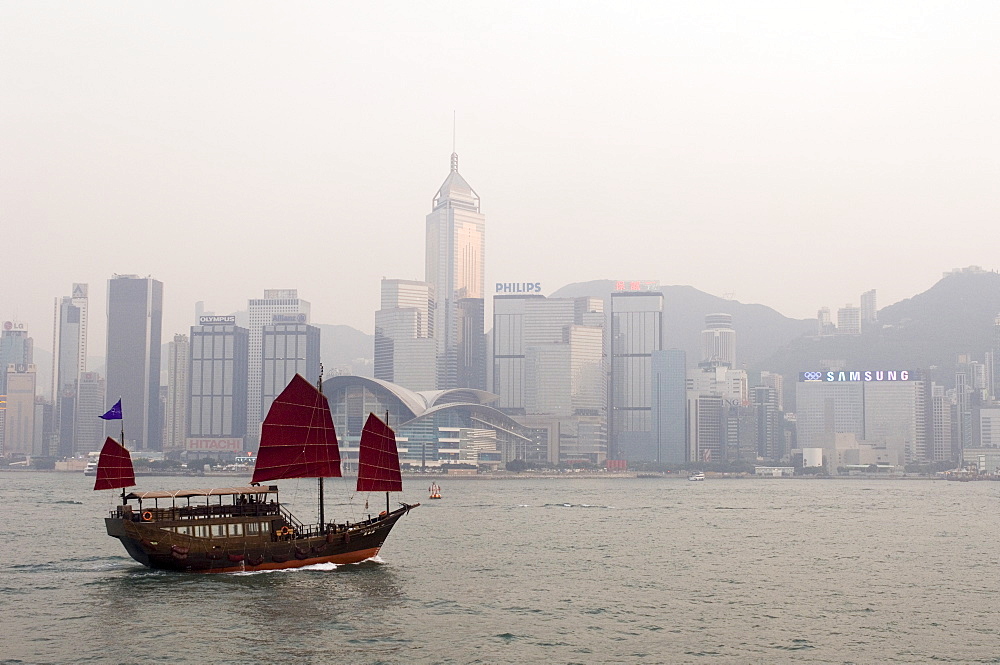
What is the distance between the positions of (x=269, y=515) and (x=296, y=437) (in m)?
5.19

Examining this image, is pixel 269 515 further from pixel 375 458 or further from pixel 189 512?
pixel 375 458

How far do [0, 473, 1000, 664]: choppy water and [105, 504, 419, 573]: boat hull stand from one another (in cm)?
95

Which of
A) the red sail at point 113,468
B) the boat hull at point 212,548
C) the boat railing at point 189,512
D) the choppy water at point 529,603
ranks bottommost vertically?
the choppy water at point 529,603

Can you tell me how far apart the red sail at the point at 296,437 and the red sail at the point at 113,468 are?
8.10 metres

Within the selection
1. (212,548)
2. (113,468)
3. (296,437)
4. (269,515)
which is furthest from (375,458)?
(113,468)

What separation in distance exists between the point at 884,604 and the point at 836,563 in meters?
18.4

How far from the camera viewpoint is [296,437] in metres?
67.1

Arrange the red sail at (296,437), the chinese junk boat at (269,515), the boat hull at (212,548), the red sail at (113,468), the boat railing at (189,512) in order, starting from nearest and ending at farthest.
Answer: the boat hull at (212,548) < the chinese junk boat at (269,515) < the boat railing at (189,512) < the red sail at (296,437) < the red sail at (113,468)

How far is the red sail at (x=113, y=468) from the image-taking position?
67.8 meters

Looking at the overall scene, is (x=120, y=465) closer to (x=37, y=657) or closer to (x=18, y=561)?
(x=18, y=561)

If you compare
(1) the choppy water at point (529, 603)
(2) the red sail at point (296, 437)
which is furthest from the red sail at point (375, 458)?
(1) the choppy water at point (529, 603)

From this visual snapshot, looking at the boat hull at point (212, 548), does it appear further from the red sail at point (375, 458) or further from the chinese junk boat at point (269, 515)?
the red sail at point (375, 458)

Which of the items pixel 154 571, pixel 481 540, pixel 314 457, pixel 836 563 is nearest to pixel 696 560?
pixel 836 563

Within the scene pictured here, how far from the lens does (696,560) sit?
76125 mm
